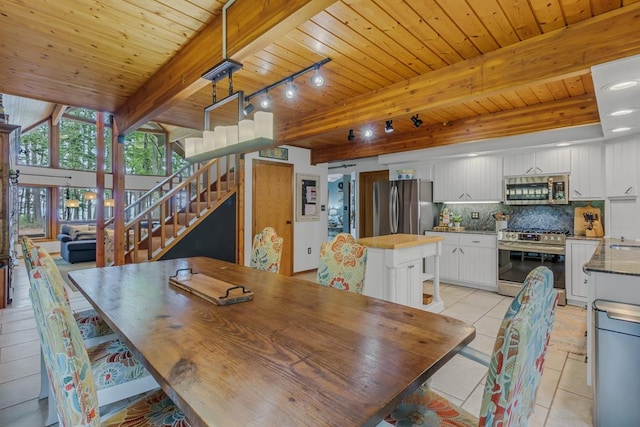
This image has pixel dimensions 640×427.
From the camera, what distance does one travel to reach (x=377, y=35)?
7.25ft

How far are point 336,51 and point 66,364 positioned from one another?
96.0 inches

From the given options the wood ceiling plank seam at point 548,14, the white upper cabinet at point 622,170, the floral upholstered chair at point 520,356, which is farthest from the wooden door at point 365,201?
the floral upholstered chair at point 520,356

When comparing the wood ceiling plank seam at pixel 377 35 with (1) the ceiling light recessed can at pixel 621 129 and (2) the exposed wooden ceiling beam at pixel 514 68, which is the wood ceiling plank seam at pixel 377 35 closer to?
(2) the exposed wooden ceiling beam at pixel 514 68

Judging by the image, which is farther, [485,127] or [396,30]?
[485,127]

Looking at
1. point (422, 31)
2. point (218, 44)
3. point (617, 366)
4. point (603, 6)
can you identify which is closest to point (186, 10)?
point (218, 44)

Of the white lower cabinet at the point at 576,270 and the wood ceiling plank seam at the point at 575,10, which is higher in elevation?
the wood ceiling plank seam at the point at 575,10

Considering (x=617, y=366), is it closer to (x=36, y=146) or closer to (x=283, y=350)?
(x=283, y=350)

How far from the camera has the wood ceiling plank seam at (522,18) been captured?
188 cm

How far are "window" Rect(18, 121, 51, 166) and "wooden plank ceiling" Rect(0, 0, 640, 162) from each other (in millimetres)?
7386

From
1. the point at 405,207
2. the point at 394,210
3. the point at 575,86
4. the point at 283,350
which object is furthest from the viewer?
the point at 394,210

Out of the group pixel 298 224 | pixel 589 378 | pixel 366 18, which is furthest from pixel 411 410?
pixel 298 224

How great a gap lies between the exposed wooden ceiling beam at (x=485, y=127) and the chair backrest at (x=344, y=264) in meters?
2.99

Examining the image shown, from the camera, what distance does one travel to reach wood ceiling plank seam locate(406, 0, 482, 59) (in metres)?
1.89

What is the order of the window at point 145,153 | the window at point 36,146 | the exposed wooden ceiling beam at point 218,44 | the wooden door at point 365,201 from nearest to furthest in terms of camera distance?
the exposed wooden ceiling beam at point 218,44, the wooden door at point 365,201, the window at point 36,146, the window at point 145,153
